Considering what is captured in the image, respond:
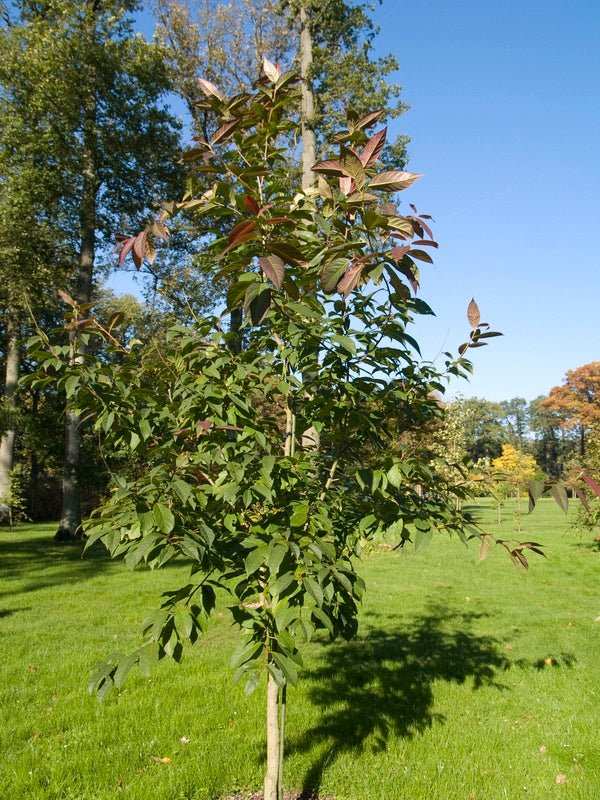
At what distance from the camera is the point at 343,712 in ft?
13.3

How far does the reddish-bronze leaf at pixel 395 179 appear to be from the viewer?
162cm

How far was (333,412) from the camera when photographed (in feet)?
8.04

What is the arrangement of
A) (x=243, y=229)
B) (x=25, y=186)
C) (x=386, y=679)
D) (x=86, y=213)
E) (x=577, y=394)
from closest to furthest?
(x=243, y=229) < (x=386, y=679) < (x=25, y=186) < (x=86, y=213) < (x=577, y=394)

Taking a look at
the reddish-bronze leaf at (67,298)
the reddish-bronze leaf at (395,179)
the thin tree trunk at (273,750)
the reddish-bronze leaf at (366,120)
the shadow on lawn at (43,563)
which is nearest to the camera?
the reddish-bronze leaf at (395,179)

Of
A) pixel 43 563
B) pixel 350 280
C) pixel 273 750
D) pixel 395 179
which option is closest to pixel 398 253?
pixel 350 280

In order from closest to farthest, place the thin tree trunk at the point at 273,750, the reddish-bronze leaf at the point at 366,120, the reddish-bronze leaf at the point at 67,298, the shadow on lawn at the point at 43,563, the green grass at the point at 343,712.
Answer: the reddish-bronze leaf at the point at 366,120 < the reddish-bronze leaf at the point at 67,298 < the thin tree trunk at the point at 273,750 < the green grass at the point at 343,712 < the shadow on lawn at the point at 43,563

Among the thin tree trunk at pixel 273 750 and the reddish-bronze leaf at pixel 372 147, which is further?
the thin tree trunk at pixel 273 750

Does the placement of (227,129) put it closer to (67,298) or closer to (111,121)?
(67,298)

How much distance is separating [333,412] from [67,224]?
575 inches

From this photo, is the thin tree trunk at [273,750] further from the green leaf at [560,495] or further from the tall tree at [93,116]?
the tall tree at [93,116]

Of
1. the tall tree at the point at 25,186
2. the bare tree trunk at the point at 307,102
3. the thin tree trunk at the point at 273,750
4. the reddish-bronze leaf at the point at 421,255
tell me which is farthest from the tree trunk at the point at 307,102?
the thin tree trunk at the point at 273,750

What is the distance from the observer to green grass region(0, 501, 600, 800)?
318cm

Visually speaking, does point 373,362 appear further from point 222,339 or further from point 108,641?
point 108,641

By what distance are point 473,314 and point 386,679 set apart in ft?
12.0
